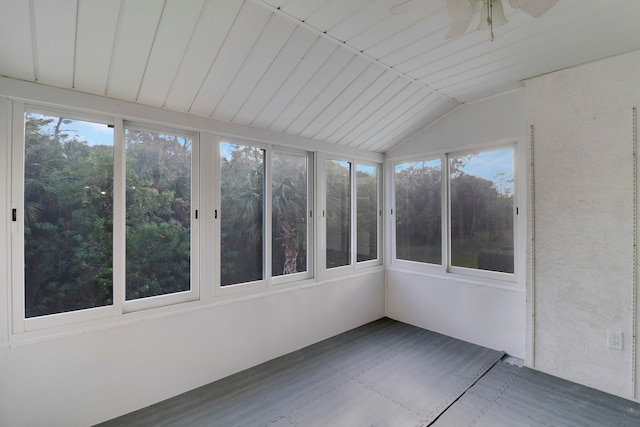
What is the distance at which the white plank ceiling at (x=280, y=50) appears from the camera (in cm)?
164

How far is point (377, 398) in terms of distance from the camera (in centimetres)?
230

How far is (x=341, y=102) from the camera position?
2.76 m

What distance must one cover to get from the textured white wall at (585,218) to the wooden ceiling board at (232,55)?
8.17ft

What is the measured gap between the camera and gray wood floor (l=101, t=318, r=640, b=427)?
205 centimetres

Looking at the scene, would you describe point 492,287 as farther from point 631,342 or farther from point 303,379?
point 303,379

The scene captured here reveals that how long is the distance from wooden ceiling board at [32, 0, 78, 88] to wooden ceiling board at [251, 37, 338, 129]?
1287 millimetres

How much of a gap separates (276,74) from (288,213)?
4.55 feet

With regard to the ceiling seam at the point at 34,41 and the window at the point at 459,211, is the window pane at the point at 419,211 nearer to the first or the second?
the window at the point at 459,211

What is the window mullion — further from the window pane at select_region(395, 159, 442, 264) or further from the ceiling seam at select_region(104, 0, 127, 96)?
the window pane at select_region(395, 159, 442, 264)

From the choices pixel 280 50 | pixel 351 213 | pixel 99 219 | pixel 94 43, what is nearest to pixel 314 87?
pixel 280 50

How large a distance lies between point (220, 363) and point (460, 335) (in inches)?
99.9

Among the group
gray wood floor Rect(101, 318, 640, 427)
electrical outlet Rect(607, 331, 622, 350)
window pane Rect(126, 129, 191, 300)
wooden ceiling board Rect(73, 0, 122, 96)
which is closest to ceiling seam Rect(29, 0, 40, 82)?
wooden ceiling board Rect(73, 0, 122, 96)

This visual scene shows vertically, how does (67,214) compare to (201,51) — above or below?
below

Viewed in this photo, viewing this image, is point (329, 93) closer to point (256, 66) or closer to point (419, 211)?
point (256, 66)
